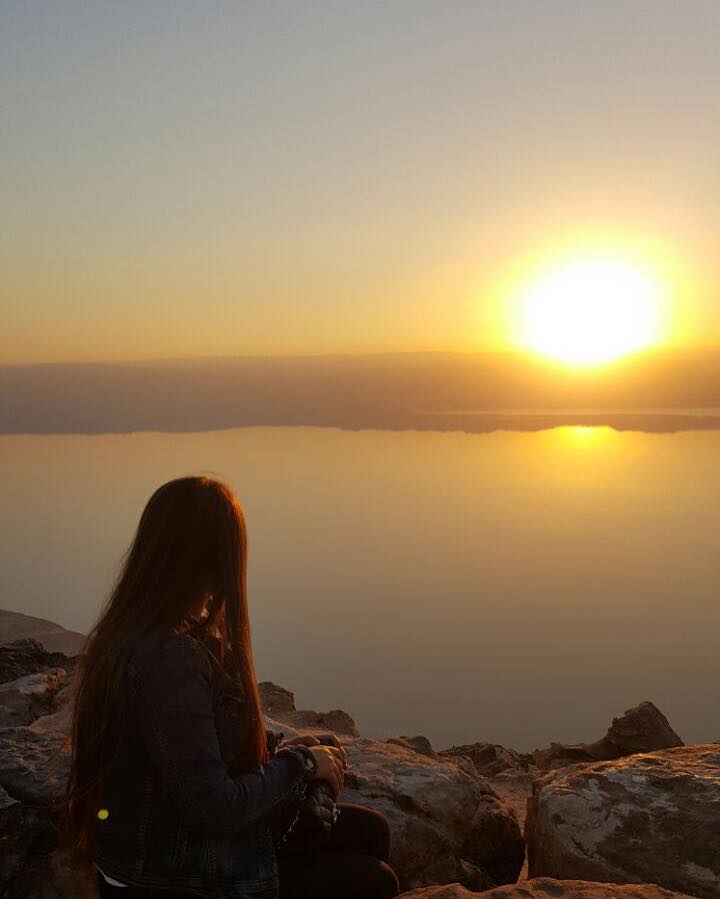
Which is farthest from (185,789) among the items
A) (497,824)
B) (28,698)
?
(28,698)

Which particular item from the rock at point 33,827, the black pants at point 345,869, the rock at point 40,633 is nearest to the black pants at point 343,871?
the black pants at point 345,869

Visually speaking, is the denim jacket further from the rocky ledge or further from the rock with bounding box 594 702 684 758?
the rock with bounding box 594 702 684 758

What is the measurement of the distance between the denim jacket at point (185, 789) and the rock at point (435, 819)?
1558 mm

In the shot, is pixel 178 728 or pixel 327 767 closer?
pixel 178 728

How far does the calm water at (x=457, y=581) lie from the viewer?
41.2 ft

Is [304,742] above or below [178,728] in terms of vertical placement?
below

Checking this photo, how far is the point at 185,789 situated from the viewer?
7.13 ft

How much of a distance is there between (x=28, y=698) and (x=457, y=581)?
15147mm

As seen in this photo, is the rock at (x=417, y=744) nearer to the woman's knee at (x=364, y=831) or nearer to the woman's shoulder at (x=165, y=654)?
the woman's knee at (x=364, y=831)

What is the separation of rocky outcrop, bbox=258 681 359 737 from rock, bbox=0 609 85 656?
459cm

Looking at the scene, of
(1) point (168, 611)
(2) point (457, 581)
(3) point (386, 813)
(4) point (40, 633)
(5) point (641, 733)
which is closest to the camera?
(1) point (168, 611)

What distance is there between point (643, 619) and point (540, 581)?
3.53 metres

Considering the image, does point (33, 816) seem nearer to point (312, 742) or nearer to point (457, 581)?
point (312, 742)

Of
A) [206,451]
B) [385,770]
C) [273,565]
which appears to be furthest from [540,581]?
[206,451]
